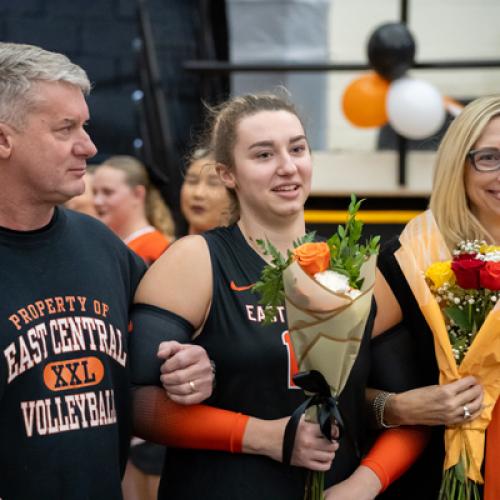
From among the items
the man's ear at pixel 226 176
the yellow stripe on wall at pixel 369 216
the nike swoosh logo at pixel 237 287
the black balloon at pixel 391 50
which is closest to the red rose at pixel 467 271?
the nike swoosh logo at pixel 237 287

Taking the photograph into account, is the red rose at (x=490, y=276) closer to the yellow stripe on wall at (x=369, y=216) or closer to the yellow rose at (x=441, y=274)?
the yellow rose at (x=441, y=274)

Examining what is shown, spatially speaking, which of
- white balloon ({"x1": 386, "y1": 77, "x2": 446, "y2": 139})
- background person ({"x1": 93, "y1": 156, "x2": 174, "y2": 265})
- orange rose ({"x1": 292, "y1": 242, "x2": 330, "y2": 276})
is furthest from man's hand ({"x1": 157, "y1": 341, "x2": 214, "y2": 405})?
white balloon ({"x1": 386, "y1": 77, "x2": 446, "y2": 139})

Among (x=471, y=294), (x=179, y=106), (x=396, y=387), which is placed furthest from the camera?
(x=179, y=106)

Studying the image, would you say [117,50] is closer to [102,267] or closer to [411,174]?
[411,174]

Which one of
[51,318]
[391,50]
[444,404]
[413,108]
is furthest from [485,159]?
[391,50]

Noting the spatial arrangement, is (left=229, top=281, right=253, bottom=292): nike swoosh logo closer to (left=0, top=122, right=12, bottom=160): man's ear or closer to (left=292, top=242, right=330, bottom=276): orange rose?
(left=292, top=242, right=330, bottom=276): orange rose

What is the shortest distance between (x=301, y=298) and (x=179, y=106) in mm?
5476

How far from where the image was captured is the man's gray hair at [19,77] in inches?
98.6

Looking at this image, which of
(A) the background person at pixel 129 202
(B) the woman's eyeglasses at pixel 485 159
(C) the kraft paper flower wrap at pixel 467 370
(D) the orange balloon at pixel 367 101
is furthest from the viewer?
(D) the orange balloon at pixel 367 101

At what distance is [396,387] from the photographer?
9.75ft

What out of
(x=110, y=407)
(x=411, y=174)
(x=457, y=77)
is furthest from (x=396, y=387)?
(x=457, y=77)

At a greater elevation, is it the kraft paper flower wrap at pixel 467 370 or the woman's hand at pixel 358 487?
the kraft paper flower wrap at pixel 467 370

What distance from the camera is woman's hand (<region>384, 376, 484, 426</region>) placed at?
110 inches

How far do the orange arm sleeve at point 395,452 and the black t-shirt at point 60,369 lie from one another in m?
0.74
